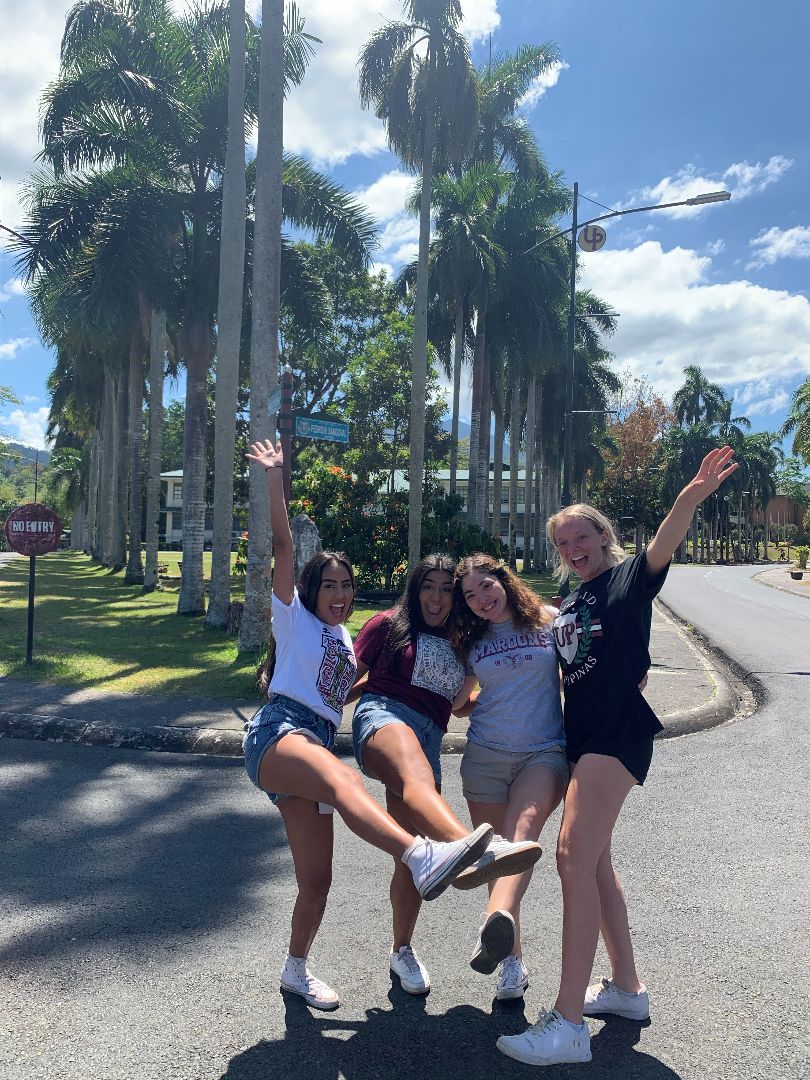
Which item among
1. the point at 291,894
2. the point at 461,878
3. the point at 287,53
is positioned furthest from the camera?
the point at 287,53

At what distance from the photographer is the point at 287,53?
1686 cm

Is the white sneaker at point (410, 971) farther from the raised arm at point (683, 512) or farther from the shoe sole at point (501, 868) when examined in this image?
the raised arm at point (683, 512)

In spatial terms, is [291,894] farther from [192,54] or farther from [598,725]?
[192,54]

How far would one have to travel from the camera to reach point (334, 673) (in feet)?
11.4

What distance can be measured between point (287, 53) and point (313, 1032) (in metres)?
18.0

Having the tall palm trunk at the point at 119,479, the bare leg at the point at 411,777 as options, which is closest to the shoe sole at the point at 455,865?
the bare leg at the point at 411,777

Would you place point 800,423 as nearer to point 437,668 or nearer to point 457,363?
point 457,363

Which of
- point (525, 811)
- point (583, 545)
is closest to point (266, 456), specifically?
point (583, 545)

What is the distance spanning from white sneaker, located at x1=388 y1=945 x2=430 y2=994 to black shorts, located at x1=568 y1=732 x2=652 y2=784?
1.10 metres

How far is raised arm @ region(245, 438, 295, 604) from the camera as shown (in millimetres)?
3490

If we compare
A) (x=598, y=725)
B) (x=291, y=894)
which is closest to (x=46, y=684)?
(x=291, y=894)

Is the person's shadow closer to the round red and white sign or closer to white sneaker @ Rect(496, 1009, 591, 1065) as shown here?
white sneaker @ Rect(496, 1009, 591, 1065)

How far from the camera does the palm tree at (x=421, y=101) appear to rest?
18.7 metres

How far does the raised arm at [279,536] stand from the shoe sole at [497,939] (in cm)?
146
